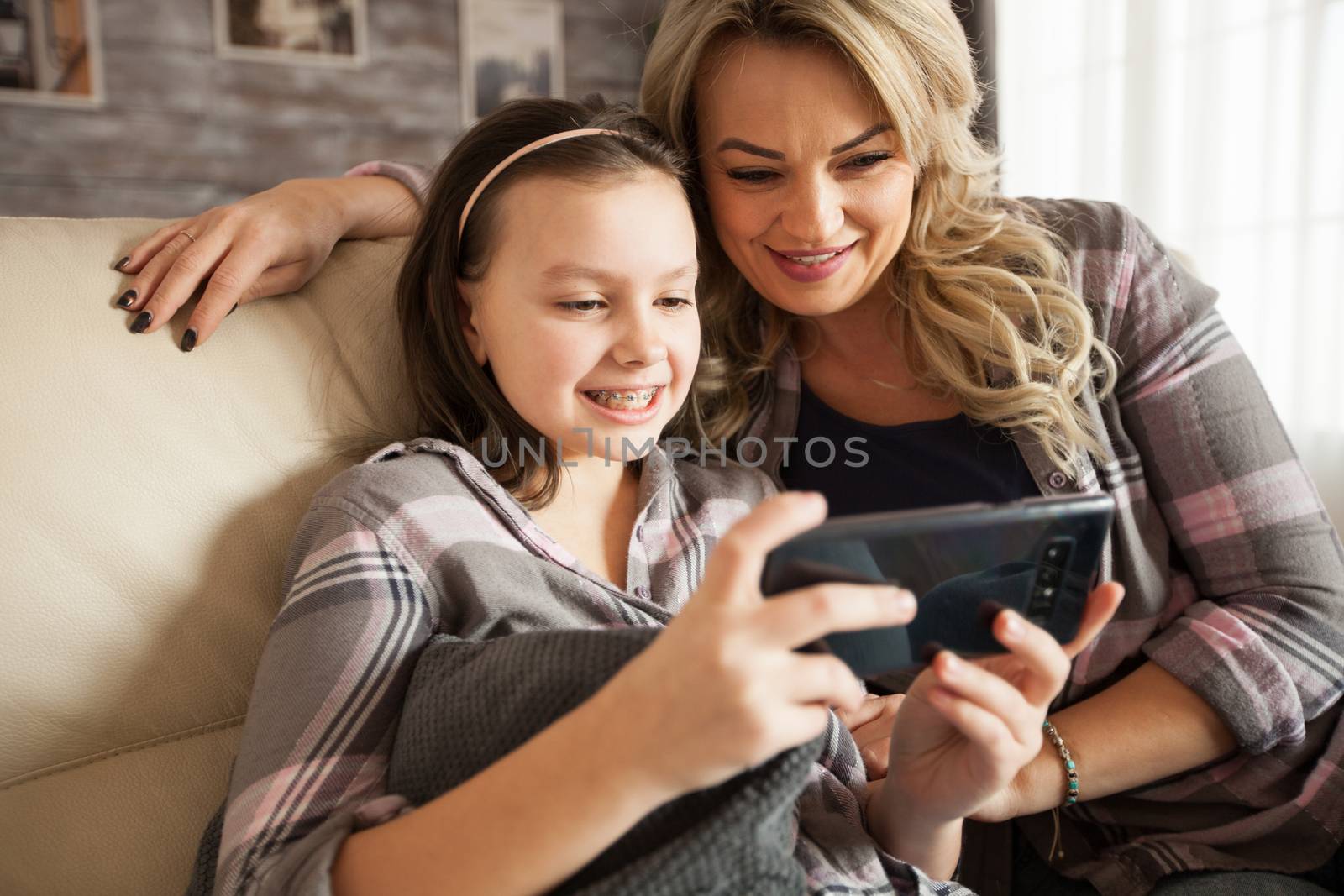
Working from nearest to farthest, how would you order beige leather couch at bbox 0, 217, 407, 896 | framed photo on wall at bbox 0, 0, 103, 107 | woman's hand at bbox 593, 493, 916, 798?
woman's hand at bbox 593, 493, 916, 798
beige leather couch at bbox 0, 217, 407, 896
framed photo on wall at bbox 0, 0, 103, 107

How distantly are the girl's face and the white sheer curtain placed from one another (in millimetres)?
1220

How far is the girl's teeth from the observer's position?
1.04 metres

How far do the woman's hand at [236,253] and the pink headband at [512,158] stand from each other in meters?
0.18

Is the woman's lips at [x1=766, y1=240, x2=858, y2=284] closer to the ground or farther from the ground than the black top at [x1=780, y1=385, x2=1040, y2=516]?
farther from the ground

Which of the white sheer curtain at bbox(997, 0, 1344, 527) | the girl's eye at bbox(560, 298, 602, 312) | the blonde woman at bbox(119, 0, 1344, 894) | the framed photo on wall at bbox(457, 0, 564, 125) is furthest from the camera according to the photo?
the framed photo on wall at bbox(457, 0, 564, 125)

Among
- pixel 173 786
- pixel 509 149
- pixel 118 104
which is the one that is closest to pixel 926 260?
pixel 509 149

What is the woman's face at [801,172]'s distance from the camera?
1127 mm

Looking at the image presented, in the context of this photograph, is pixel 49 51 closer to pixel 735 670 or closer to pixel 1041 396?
pixel 1041 396

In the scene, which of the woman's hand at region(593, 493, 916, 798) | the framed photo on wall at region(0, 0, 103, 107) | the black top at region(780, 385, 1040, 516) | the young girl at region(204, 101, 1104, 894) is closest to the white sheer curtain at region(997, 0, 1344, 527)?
the black top at region(780, 385, 1040, 516)

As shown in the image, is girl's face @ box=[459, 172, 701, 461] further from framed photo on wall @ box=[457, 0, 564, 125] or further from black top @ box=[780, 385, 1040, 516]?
framed photo on wall @ box=[457, 0, 564, 125]

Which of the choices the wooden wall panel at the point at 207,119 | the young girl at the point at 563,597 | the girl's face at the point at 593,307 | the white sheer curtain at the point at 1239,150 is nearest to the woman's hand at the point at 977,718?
the young girl at the point at 563,597

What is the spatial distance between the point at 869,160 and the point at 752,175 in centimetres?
13

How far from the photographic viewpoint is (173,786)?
97 centimetres

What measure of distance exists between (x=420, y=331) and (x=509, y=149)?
0.70 ft
